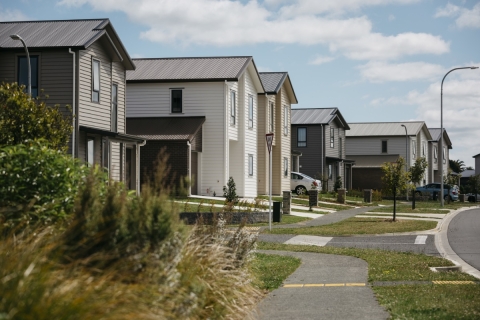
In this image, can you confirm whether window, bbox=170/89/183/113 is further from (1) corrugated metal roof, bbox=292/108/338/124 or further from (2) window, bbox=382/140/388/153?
(2) window, bbox=382/140/388/153

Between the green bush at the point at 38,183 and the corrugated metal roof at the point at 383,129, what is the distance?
72.0 metres

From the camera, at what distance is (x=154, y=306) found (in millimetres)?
6035

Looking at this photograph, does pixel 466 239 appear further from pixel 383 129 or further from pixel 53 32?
pixel 383 129

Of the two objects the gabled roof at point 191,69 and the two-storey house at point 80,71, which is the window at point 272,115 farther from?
the two-storey house at point 80,71

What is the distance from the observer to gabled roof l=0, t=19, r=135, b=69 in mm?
27875

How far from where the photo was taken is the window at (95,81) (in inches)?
1142

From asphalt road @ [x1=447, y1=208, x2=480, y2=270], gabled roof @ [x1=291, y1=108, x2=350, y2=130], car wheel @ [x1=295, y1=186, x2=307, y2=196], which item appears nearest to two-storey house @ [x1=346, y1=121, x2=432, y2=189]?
gabled roof @ [x1=291, y1=108, x2=350, y2=130]

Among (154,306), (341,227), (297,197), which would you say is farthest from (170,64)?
(154,306)

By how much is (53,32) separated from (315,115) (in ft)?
120

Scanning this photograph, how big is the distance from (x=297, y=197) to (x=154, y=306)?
42875 mm

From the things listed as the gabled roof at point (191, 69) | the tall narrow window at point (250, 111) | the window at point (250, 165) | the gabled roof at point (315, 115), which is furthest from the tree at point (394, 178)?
the gabled roof at point (315, 115)

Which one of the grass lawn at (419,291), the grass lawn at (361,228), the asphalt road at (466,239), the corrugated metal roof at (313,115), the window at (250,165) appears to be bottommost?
the asphalt road at (466,239)

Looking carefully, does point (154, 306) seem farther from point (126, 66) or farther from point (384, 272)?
point (126, 66)

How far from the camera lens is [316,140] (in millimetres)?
61562
